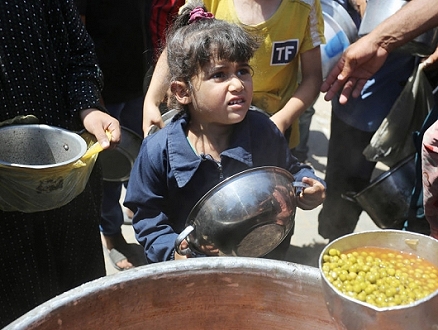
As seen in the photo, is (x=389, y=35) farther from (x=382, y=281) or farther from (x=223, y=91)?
(x=382, y=281)

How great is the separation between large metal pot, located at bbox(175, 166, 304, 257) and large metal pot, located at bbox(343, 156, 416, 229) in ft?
3.39

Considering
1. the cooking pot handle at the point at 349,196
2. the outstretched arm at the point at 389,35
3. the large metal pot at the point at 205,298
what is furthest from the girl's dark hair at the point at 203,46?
the cooking pot handle at the point at 349,196

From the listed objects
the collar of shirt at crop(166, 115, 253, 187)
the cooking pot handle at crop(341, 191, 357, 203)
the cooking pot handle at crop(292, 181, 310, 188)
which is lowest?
the cooking pot handle at crop(341, 191, 357, 203)

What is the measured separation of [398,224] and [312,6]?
1.09 metres

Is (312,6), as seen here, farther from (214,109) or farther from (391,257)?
(391,257)

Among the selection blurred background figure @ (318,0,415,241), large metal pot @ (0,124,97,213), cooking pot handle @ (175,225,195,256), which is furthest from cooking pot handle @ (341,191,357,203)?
large metal pot @ (0,124,97,213)

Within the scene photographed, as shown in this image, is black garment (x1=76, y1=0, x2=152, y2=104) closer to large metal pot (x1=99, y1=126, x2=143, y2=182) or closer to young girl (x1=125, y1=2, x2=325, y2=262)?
large metal pot (x1=99, y1=126, x2=143, y2=182)

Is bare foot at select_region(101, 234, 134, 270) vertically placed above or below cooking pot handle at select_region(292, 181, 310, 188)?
below

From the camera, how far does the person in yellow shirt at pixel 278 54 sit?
7.39 feet

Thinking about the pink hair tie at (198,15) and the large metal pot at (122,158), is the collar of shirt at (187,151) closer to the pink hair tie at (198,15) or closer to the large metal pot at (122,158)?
the pink hair tie at (198,15)

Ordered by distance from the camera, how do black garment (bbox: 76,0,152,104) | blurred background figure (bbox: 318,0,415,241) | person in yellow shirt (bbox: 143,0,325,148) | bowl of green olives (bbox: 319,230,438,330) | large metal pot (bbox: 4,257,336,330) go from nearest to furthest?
bowl of green olives (bbox: 319,230,438,330), large metal pot (bbox: 4,257,336,330), person in yellow shirt (bbox: 143,0,325,148), blurred background figure (bbox: 318,0,415,241), black garment (bbox: 76,0,152,104)

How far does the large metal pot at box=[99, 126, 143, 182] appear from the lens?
2758 millimetres

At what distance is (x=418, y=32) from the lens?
7.52ft

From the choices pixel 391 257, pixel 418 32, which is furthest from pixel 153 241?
pixel 418 32
